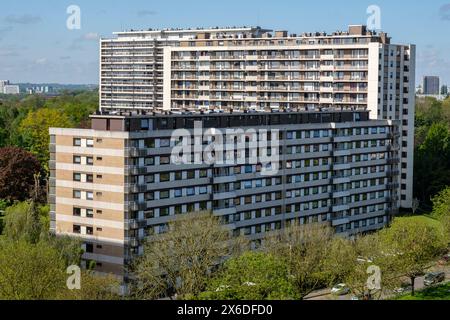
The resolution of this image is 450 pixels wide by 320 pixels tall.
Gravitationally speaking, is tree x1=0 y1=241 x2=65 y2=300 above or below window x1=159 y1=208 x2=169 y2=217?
below

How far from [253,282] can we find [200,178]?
2041 cm

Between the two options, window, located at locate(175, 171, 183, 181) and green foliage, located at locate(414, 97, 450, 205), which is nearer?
window, located at locate(175, 171, 183, 181)

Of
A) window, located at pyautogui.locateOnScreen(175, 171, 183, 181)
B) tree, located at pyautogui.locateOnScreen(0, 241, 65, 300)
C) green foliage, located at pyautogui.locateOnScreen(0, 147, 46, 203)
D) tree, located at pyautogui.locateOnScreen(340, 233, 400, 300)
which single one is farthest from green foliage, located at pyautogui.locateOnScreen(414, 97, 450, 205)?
tree, located at pyautogui.locateOnScreen(0, 241, 65, 300)

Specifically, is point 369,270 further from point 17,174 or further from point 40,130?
point 40,130

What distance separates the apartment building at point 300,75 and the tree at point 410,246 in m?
30.1

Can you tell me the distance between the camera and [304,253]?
5866cm

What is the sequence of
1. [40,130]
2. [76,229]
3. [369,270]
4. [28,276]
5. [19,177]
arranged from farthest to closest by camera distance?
[40,130] → [19,177] → [76,229] → [369,270] → [28,276]

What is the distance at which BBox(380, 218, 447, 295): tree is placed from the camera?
57.3 metres

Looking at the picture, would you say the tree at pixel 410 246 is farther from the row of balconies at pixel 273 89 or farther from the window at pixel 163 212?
the row of balconies at pixel 273 89

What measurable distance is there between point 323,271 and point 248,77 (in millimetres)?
55152

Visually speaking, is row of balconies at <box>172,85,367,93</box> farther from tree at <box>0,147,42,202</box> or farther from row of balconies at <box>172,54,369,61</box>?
tree at <box>0,147,42,202</box>

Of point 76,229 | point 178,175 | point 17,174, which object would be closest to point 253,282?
point 178,175

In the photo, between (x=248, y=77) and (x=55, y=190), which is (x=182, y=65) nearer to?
(x=248, y=77)

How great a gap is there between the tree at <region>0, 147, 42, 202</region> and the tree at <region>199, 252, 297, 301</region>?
42213mm
